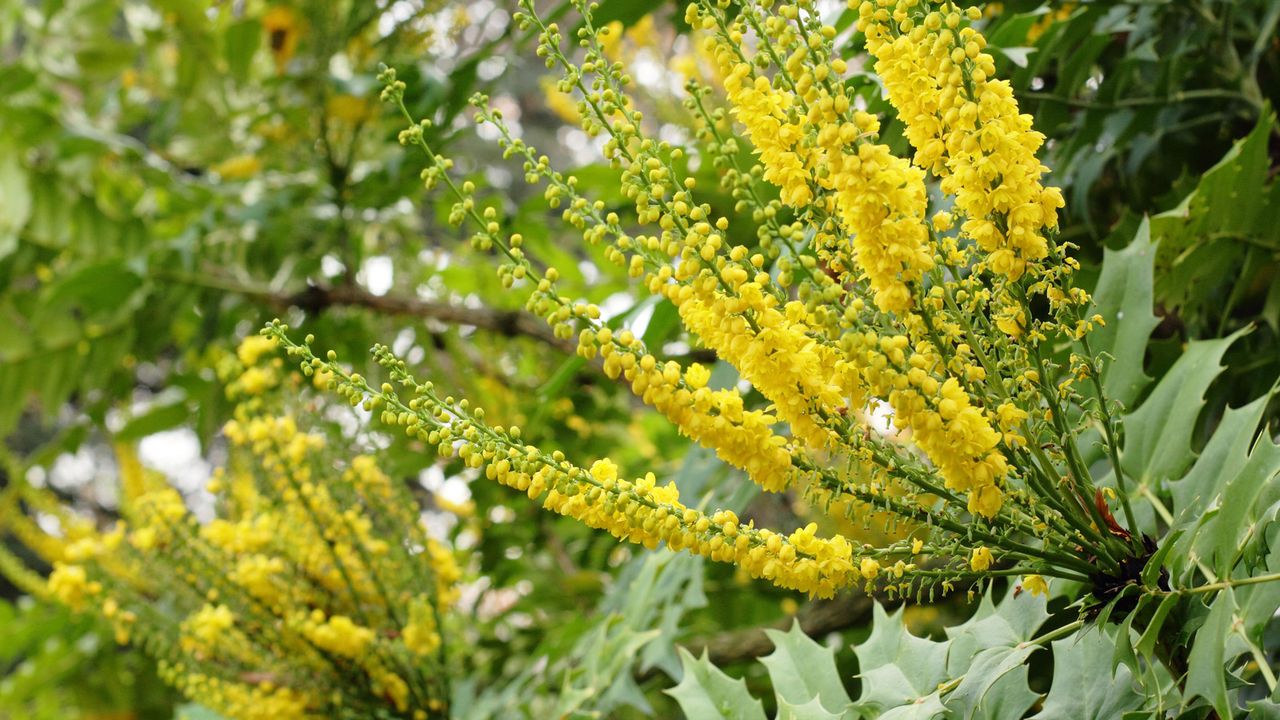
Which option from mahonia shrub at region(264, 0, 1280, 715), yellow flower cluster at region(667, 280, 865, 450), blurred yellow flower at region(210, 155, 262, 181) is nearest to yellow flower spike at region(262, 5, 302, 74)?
blurred yellow flower at region(210, 155, 262, 181)

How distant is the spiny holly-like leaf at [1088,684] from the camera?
120 cm

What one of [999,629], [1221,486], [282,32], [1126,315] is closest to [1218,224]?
[1126,315]

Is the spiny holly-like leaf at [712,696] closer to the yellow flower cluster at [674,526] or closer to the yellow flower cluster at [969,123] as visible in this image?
the yellow flower cluster at [674,526]

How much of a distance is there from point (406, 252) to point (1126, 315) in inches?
107

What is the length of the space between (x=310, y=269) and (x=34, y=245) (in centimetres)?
85

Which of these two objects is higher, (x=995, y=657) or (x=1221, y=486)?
(x=1221, y=486)

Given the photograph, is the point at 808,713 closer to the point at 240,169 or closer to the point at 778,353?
the point at 778,353

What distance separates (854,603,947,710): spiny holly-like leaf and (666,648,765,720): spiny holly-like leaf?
0.58ft

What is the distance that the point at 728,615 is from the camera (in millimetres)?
2982

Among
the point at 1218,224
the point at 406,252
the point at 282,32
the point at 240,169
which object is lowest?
Result: the point at 1218,224

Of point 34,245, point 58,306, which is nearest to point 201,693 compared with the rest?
point 58,306

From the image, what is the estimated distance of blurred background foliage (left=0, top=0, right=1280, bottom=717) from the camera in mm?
2021

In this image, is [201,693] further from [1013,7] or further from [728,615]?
[1013,7]

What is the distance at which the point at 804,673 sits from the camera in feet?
4.83
